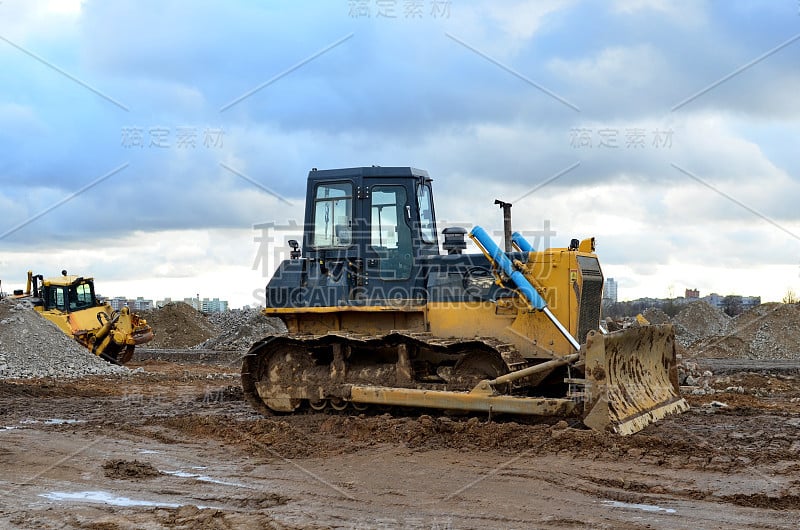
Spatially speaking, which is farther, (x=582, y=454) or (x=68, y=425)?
(x=68, y=425)

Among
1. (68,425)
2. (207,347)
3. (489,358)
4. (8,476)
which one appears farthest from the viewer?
(207,347)

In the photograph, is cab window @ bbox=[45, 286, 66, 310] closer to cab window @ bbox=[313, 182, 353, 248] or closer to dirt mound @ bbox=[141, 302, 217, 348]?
dirt mound @ bbox=[141, 302, 217, 348]

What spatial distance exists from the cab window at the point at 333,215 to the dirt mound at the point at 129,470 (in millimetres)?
4581

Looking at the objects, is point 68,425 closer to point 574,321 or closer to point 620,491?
point 574,321

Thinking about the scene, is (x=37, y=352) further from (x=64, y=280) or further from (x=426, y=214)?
(x=426, y=214)

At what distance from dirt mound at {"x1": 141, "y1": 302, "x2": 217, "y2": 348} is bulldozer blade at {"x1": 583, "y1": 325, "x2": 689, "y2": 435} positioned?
98.6 feet

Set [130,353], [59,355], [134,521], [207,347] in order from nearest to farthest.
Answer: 1. [134,521]
2. [59,355]
3. [130,353]
4. [207,347]

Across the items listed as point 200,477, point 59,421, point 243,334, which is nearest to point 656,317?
point 243,334

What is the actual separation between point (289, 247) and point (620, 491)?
7.04 meters

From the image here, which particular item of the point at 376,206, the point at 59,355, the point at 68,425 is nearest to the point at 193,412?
the point at 68,425

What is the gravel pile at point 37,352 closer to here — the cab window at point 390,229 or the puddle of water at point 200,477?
the cab window at point 390,229

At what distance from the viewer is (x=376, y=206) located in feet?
41.8

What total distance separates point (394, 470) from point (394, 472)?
0.10 meters

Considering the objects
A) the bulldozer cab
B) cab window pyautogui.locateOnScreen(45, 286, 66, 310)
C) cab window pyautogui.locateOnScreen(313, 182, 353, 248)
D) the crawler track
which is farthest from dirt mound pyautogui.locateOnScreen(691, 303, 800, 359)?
cab window pyautogui.locateOnScreen(45, 286, 66, 310)
